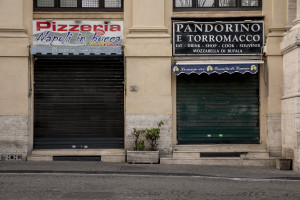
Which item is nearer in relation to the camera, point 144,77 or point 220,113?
point 144,77

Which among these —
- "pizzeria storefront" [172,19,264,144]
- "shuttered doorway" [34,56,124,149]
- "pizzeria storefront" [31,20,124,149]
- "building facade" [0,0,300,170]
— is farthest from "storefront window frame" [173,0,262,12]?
"shuttered doorway" [34,56,124,149]

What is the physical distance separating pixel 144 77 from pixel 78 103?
2627 millimetres

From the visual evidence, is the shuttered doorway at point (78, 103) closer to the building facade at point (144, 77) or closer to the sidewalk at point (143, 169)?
the building facade at point (144, 77)

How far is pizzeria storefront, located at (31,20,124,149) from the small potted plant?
0.82 metres

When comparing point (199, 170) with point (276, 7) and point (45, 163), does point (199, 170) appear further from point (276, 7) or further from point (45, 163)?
point (276, 7)

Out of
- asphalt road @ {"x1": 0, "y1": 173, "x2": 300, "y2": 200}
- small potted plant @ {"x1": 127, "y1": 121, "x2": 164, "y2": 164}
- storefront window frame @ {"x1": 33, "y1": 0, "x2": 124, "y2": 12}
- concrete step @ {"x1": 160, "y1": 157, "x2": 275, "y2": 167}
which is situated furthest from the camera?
storefront window frame @ {"x1": 33, "y1": 0, "x2": 124, "y2": 12}

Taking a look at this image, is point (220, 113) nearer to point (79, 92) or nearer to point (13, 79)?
point (79, 92)

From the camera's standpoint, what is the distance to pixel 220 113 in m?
17.6

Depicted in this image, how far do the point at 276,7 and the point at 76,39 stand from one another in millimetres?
7358

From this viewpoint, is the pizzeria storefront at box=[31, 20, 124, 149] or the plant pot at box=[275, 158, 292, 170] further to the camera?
the pizzeria storefront at box=[31, 20, 124, 149]

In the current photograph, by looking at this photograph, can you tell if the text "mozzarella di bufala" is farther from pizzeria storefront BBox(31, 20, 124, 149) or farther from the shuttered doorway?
the shuttered doorway

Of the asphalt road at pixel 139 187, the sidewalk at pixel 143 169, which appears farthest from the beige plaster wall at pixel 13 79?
the asphalt road at pixel 139 187

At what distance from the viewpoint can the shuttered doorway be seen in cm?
1762

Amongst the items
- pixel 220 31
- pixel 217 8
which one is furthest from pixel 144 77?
pixel 217 8
